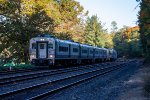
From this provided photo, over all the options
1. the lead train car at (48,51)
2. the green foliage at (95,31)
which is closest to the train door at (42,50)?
the lead train car at (48,51)

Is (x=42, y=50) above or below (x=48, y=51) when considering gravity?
above

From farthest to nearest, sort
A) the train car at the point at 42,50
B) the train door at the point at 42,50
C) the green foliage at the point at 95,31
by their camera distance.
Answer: the green foliage at the point at 95,31, the train door at the point at 42,50, the train car at the point at 42,50

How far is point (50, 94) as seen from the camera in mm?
13766

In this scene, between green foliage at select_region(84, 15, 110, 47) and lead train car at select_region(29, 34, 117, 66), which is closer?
lead train car at select_region(29, 34, 117, 66)

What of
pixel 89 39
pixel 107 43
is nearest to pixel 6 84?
pixel 89 39

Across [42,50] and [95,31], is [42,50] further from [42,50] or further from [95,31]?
[95,31]

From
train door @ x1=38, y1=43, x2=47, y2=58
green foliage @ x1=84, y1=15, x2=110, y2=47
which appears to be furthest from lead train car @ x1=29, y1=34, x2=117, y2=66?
green foliage @ x1=84, y1=15, x2=110, y2=47

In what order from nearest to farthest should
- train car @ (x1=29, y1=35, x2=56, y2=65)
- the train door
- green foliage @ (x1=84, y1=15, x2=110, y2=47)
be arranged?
train car @ (x1=29, y1=35, x2=56, y2=65) → the train door → green foliage @ (x1=84, y1=15, x2=110, y2=47)

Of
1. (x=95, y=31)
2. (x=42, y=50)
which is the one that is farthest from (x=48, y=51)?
(x=95, y=31)

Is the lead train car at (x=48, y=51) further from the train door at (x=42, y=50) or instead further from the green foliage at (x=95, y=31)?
the green foliage at (x=95, y=31)

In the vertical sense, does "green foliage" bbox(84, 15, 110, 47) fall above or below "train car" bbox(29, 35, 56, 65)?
above

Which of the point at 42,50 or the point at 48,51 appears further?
the point at 42,50

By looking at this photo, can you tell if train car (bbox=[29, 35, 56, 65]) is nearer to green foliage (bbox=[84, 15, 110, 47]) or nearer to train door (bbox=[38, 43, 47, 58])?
train door (bbox=[38, 43, 47, 58])

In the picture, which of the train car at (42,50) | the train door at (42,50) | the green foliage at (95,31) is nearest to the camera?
the train car at (42,50)
